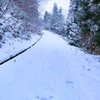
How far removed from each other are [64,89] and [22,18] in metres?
19.3

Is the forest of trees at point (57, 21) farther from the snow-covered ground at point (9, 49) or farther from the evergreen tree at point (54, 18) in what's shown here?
the snow-covered ground at point (9, 49)

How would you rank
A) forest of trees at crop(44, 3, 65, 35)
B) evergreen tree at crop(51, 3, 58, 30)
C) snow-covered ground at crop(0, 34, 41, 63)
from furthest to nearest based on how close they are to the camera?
evergreen tree at crop(51, 3, 58, 30), forest of trees at crop(44, 3, 65, 35), snow-covered ground at crop(0, 34, 41, 63)

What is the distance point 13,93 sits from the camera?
17.1ft

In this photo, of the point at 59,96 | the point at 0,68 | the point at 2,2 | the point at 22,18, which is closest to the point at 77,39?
the point at 22,18

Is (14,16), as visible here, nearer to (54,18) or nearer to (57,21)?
(57,21)

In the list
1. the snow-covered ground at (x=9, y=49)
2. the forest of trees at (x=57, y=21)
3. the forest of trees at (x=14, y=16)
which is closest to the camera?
the snow-covered ground at (x=9, y=49)

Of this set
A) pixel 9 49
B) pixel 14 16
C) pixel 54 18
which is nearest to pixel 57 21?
pixel 54 18

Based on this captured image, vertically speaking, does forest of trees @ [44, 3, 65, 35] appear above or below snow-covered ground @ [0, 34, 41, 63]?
above

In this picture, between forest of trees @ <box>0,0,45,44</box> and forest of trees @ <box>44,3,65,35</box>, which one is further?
forest of trees @ <box>44,3,65,35</box>

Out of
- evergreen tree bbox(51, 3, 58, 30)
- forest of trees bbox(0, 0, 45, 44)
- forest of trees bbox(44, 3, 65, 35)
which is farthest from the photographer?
evergreen tree bbox(51, 3, 58, 30)

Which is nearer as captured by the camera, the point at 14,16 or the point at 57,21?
the point at 14,16

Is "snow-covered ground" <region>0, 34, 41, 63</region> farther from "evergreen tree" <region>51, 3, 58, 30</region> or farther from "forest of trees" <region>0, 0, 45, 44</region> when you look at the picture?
"evergreen tree" <region>51, 3, 58, 30</region>

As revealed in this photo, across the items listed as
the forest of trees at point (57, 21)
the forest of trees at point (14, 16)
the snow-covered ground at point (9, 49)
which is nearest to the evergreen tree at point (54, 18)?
the forest of trees at point (57, 21)

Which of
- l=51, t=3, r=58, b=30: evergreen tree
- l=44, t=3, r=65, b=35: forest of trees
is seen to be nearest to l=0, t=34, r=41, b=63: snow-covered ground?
l=44, t=3, r=65, b=35: forest of trees
